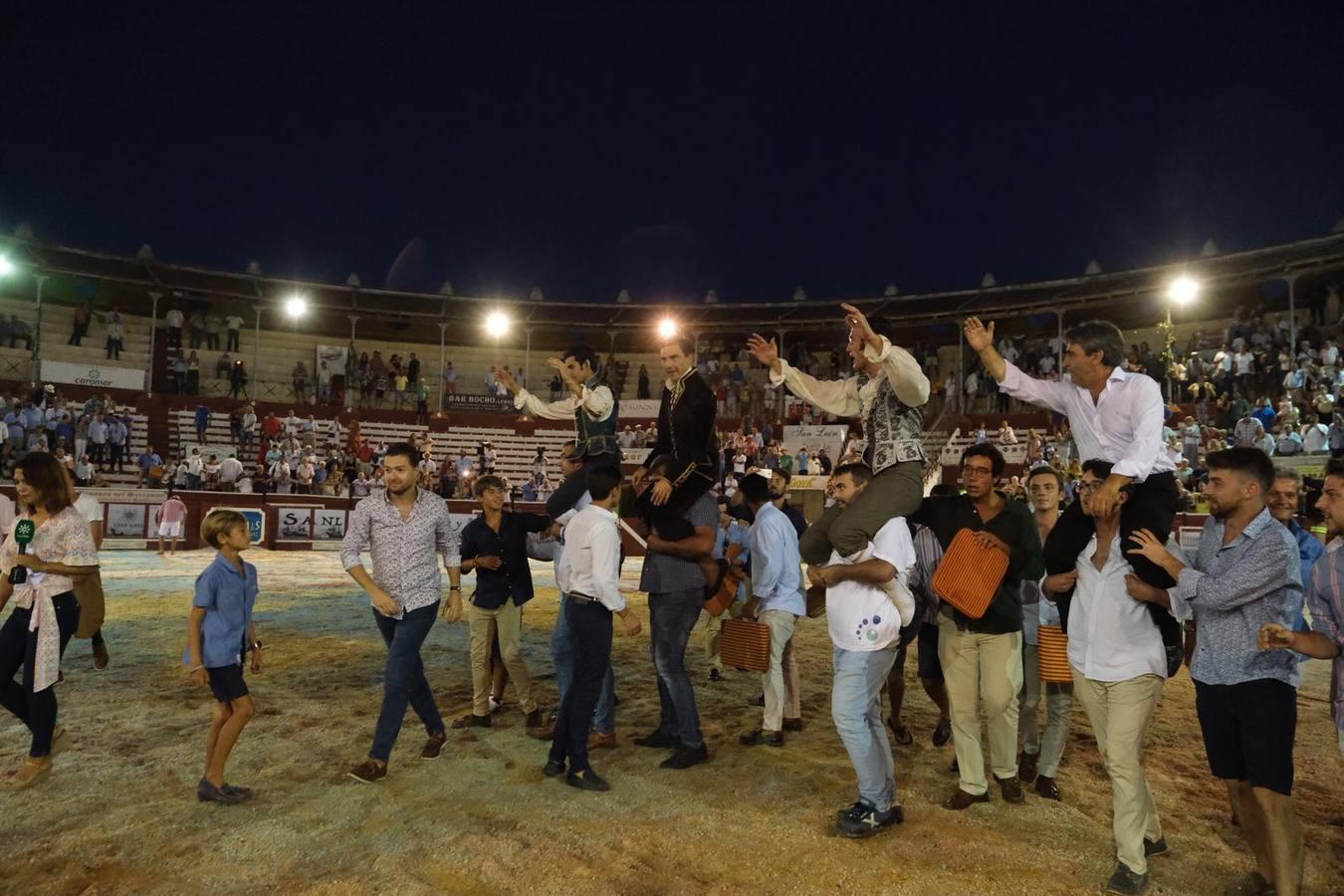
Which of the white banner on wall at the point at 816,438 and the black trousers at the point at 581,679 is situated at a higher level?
the white banner on wall at the point at 816,438

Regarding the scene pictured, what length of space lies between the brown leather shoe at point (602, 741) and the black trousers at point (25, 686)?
3272 millimetres

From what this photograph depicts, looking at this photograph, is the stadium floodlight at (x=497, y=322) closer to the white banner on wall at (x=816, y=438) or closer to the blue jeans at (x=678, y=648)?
the white banner on wall at (x=816, y=438)

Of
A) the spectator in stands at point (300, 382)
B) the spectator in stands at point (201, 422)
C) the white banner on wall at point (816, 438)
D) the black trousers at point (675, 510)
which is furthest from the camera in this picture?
the spectator in stands at point (300, 382)

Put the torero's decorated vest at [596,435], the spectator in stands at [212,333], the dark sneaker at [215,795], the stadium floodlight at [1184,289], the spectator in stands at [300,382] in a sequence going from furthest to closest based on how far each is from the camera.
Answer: the spectator in stands at [212,333]
the spectator in stands at [300,382]
the stadium floodlight at [1184,289]
the torero's decorated vest at [596,435]
the dark sneaker at [215,795]

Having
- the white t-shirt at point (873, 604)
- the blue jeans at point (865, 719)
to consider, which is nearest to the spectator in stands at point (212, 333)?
the white t-shirt at point (873, 604)

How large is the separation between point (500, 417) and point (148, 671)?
78.2ft

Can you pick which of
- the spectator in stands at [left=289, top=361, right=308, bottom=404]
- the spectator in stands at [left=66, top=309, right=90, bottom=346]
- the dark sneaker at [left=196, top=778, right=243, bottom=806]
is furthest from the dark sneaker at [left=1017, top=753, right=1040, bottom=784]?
the spectator in stands at [left=66, top=309, right=90, bottom=346]

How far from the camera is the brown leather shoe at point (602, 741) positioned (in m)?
5.64

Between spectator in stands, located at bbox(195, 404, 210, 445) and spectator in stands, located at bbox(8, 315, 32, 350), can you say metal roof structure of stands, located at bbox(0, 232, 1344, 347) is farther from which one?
spectator in stands, located at bbox(195, 404, 210, 445)

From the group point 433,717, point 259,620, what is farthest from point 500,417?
point 433,717

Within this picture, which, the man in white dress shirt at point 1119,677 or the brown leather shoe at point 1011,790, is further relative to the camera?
the brown leather shoe at point 1011,790

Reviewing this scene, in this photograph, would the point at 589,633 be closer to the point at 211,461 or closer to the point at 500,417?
the point at 211,461

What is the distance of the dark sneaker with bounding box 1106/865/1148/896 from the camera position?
3.55m

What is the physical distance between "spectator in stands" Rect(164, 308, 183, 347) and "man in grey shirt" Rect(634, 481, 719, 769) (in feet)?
99.4
